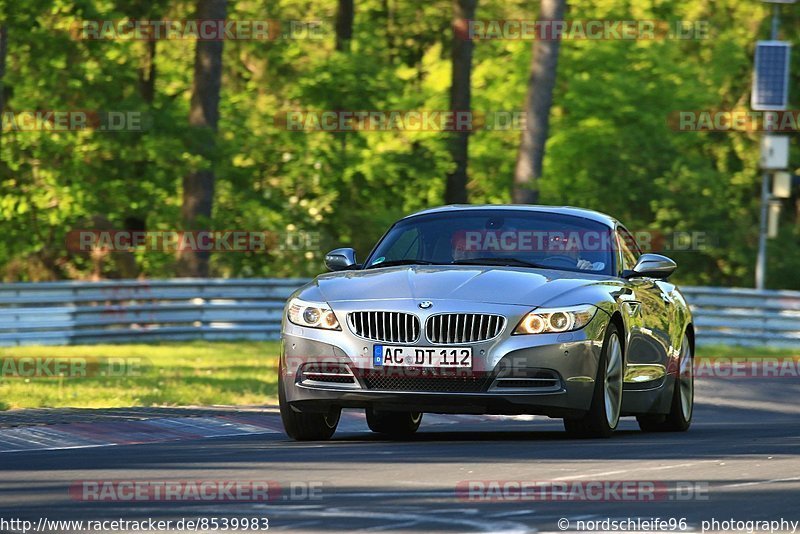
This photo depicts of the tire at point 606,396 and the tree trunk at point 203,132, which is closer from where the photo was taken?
the tire at point 606,396

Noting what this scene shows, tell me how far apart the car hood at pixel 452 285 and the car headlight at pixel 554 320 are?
81 millimetres

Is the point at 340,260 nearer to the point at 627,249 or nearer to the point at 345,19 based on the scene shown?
the point at 627,249

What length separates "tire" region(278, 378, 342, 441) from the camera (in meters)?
12.1

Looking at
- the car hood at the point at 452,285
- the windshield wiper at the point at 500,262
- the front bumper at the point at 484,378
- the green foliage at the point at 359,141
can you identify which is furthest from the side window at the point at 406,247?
the green foliage at the point at 359,141

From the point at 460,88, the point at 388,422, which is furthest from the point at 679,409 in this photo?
the point at 460,88

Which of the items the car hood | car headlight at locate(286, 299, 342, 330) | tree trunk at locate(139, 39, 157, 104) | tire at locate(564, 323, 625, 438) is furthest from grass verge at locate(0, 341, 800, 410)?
tree trunk at locate(139, 39, 157, 104)

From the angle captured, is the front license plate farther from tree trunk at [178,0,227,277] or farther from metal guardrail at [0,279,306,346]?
tree trunk at [178,0,227,277]

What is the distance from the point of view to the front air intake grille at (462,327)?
1141 cm

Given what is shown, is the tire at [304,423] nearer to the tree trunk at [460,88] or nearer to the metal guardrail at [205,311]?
the metal guardrail at [205,311]

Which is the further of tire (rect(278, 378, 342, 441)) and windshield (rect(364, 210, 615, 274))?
windshield (rect(364, 210, 615, 274))

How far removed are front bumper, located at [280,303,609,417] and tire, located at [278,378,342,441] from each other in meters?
0.30

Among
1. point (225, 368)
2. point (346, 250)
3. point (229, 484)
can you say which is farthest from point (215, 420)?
point (225, 368)

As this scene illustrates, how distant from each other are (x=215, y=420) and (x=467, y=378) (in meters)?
3.45

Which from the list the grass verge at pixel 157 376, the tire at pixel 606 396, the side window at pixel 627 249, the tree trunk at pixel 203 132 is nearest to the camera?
the tire at pixel 606 396
